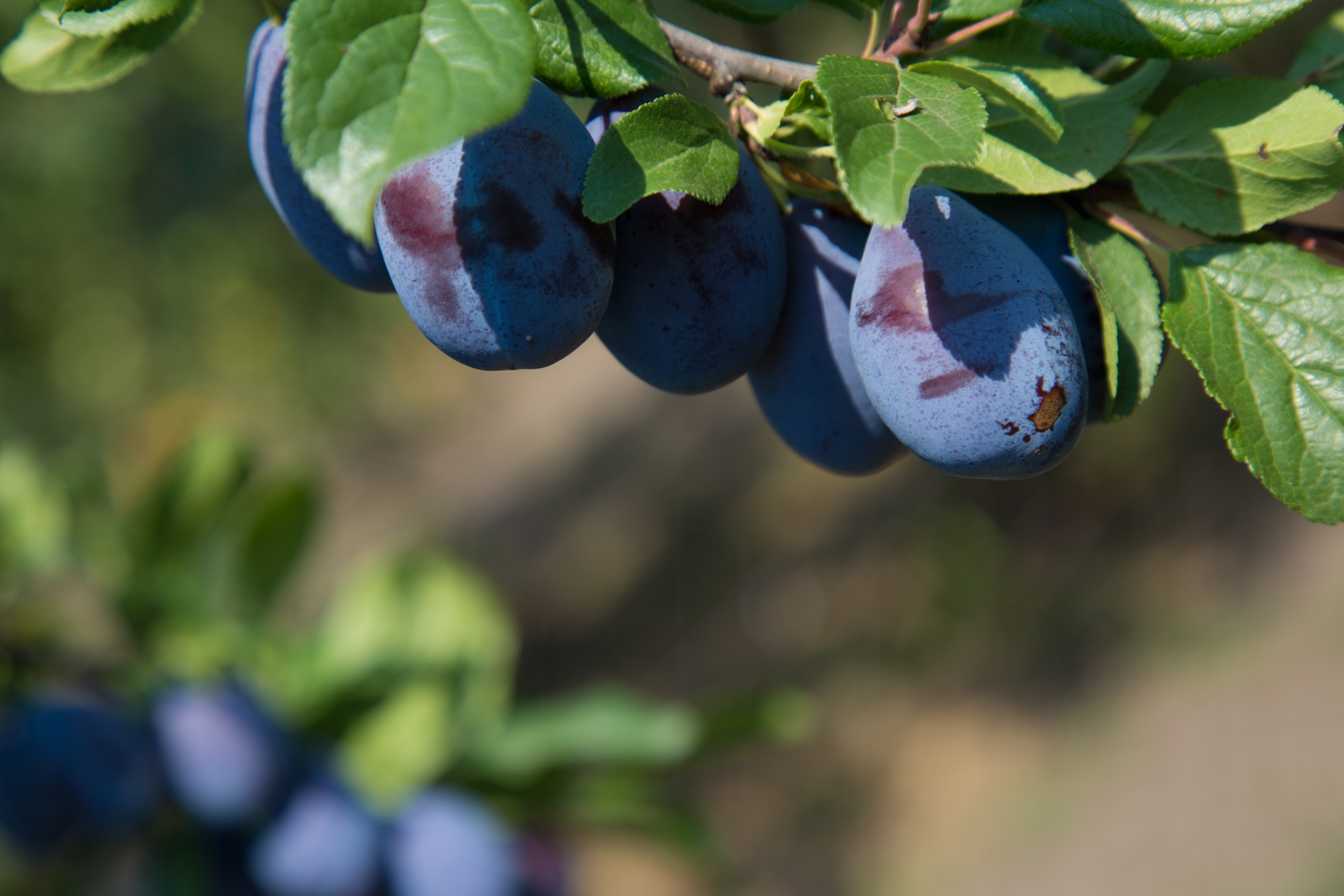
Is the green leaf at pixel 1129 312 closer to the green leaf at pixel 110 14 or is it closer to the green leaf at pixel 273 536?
the green leaf at pixel 110 14

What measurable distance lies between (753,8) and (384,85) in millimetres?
268

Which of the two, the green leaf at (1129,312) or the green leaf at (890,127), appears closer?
the green leaf at (890,127)

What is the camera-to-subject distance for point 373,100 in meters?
0.33

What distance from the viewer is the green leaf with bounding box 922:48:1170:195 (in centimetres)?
46

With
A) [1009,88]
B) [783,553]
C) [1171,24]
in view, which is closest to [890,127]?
[1009,88]

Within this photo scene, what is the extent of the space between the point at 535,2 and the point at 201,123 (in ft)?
11.9

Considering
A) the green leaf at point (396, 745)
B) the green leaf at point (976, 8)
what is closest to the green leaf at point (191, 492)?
the green leaf at point (396, 745)

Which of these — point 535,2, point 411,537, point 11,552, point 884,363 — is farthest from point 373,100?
point 411,537

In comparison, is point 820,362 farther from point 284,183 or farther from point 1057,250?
point 284,183

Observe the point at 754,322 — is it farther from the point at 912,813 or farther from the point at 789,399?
the point at 912,813

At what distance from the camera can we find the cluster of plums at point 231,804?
94 cm

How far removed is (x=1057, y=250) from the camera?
0.51 meters

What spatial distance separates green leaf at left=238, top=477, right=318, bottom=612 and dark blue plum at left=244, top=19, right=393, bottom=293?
0.67 m

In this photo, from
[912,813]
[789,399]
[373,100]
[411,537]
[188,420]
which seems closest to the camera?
[373,100]
